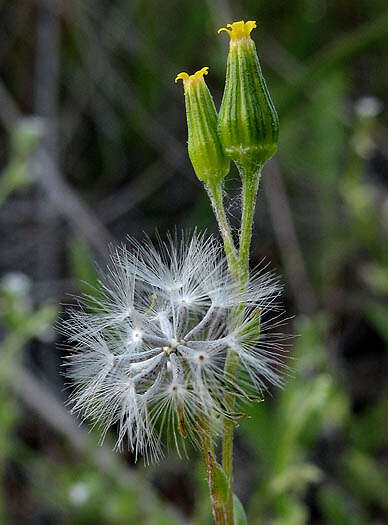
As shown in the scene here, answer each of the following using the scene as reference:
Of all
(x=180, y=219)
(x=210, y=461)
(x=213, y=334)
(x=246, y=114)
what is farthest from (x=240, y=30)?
(x=180, y=219)

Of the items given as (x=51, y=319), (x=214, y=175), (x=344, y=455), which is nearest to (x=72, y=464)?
(x=51, y=319)

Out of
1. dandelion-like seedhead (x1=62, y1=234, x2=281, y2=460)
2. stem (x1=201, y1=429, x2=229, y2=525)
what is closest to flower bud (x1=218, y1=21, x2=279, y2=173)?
dandelion-like seedhead (x1=62, y1=234, x2=281, y2=460)

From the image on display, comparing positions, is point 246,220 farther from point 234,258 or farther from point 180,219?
point 180,219

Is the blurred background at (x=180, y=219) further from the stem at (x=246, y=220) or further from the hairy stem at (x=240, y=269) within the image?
the stem at (x=246, y=220)

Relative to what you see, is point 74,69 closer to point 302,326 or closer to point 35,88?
point 35,88

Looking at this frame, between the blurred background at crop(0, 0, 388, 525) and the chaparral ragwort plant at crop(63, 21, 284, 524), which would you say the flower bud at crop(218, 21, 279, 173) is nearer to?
the chaparral ragwort plant at crop(63, 21, 284, 524)
